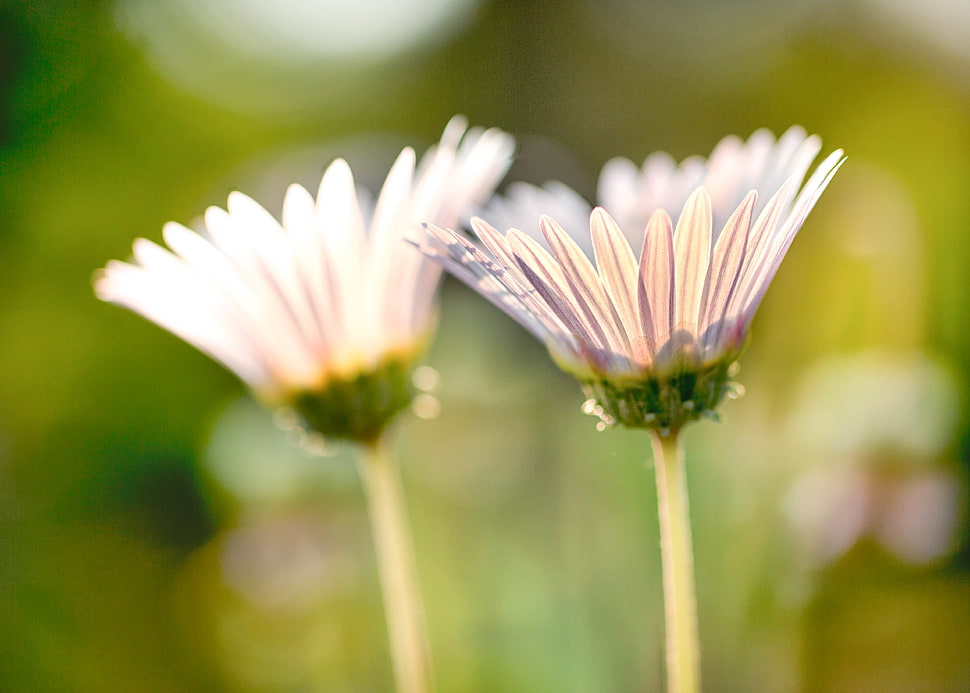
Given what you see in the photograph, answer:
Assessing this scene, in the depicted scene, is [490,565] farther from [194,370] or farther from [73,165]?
[73,165]

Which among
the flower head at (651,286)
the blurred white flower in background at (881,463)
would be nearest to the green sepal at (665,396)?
the flower head at (651,286)

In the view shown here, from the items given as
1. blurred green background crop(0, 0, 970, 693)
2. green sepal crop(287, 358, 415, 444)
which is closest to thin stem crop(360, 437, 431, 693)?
green sepal crop(287, 358, 415, 444)

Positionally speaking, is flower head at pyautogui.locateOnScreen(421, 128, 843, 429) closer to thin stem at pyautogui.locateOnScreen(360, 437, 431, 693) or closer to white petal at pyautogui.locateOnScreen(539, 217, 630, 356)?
white petal at pyautogui.locateOnScreen(539, 217, 630, 356)

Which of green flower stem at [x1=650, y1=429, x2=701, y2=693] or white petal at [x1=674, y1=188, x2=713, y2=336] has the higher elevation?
white petal at [x1=674, y1=188, x2=713, y2=336]

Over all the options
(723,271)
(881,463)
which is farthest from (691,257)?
(881,463)

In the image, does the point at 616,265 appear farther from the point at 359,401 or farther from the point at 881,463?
the point at 881,463

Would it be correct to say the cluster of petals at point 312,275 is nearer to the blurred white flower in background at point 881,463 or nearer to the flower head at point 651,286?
the flower head at point 651,286
